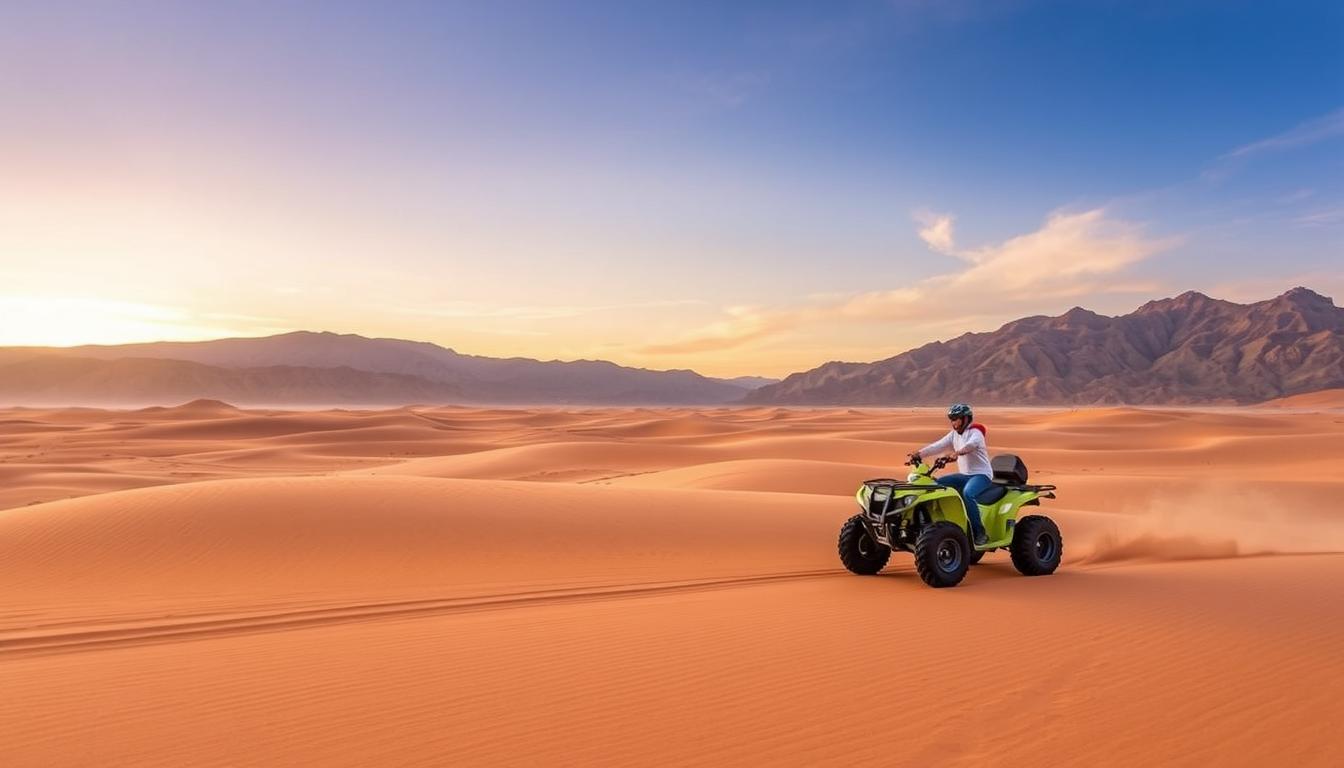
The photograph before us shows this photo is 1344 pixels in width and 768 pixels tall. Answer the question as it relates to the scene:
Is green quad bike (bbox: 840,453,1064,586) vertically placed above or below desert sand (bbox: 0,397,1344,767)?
above

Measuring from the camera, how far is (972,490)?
27.4 ft

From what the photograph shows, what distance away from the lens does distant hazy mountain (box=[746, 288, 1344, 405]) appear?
142 m

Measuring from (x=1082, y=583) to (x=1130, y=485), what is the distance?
14.4 metres

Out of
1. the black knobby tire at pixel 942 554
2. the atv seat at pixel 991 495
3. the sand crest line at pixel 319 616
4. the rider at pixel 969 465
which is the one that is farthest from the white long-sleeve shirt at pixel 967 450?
the sand crest line at pixel 319 616

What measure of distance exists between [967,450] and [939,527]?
89cm

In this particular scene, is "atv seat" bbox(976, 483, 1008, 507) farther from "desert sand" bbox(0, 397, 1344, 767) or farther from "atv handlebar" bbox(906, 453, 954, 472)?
"desert sand" bbox(0, 397, 1344, 767)

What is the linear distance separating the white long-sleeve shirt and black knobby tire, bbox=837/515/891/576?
1125 mm

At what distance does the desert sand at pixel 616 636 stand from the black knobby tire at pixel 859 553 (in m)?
0.17

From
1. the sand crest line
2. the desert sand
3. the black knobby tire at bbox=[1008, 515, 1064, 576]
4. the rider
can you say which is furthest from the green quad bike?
the sand crest line

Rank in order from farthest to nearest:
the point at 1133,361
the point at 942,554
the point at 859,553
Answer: the point at 1133,361 → the point at 859,553 → the point at 942,554

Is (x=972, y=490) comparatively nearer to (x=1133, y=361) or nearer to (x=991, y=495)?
(x=991, y=495)

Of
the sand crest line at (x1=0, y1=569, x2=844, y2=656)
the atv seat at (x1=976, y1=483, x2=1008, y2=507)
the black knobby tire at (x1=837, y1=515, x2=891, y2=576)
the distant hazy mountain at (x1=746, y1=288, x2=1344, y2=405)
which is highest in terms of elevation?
the distant hazy mountain at (x1=746, y1=288, x2=1344, y2=405)

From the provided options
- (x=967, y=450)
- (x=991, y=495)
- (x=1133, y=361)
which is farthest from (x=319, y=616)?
(x=1133, y=361)

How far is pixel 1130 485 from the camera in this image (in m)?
20.8
